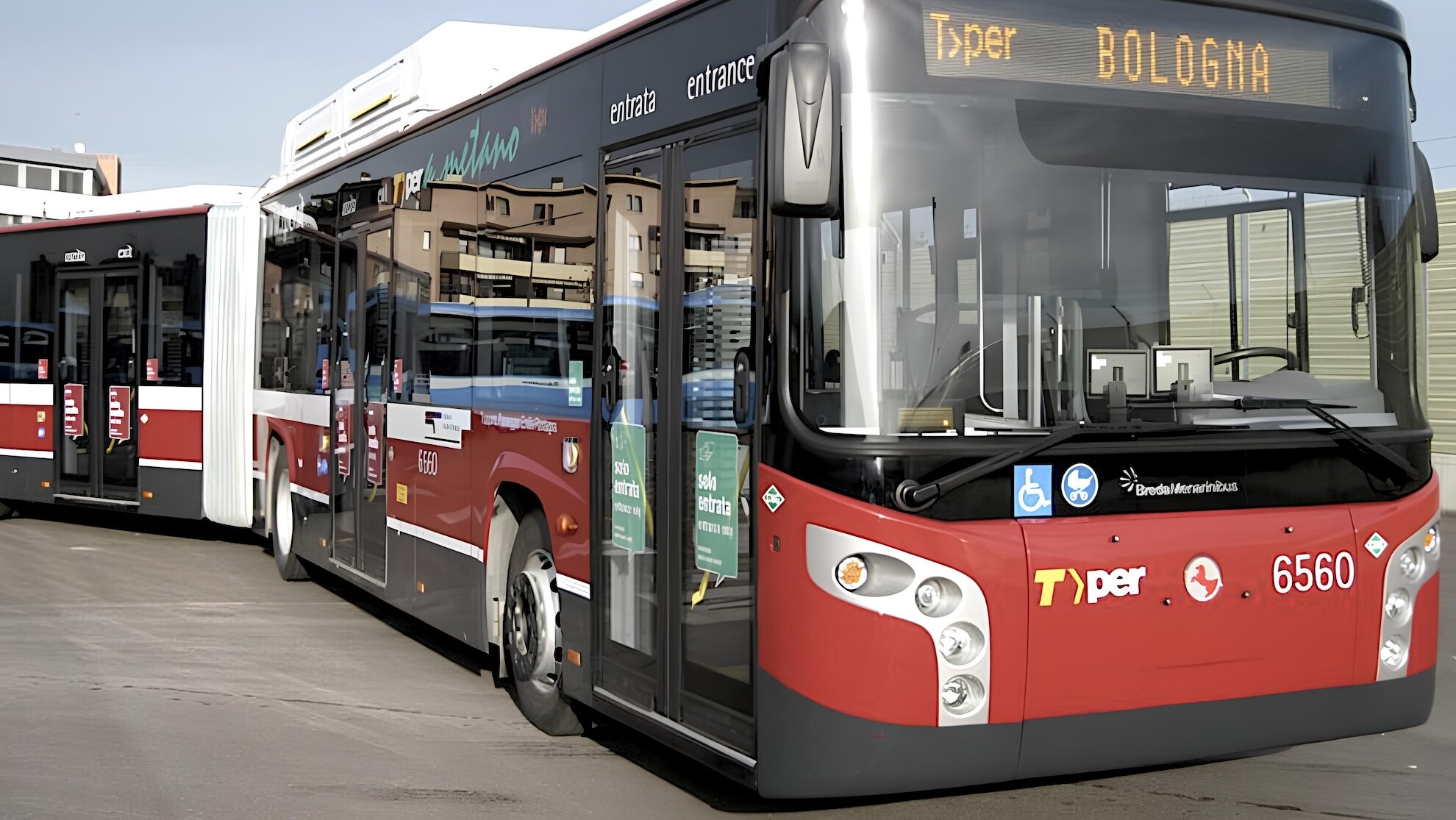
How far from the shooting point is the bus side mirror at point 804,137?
4.56 m

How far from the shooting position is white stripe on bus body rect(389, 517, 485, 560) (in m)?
7.87

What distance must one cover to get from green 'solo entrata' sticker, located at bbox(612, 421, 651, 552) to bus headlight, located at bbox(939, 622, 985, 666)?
63.9 inches

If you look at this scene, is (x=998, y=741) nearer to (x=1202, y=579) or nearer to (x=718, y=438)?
(x=1202, y=579)

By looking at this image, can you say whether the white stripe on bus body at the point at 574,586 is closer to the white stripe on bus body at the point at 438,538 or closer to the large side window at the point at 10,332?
the white stripe on bus body at the point at 438,538

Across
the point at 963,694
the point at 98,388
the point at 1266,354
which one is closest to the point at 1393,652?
the point at 1266,354

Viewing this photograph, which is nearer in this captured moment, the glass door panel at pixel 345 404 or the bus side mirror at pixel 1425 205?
the bus side mirror at pixel 1425 205

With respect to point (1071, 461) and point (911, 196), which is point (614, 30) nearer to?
point (911, 196)

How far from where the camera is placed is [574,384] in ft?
22.0

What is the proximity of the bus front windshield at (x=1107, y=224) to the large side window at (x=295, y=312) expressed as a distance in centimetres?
665

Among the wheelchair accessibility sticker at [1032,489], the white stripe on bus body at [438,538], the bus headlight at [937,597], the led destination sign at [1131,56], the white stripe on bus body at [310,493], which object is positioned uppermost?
the led destination sign at [1131,56]

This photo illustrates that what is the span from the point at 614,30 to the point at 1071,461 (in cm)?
293

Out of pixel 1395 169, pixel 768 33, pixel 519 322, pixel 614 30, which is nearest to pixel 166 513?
pixel 519 322

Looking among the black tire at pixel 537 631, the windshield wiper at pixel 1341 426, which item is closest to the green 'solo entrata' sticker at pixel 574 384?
the black tire at pixel 537 631

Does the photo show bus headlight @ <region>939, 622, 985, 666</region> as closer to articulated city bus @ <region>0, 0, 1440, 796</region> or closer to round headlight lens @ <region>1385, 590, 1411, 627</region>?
articulated city bus @ <region>0, 0, 1440, 796</region>
